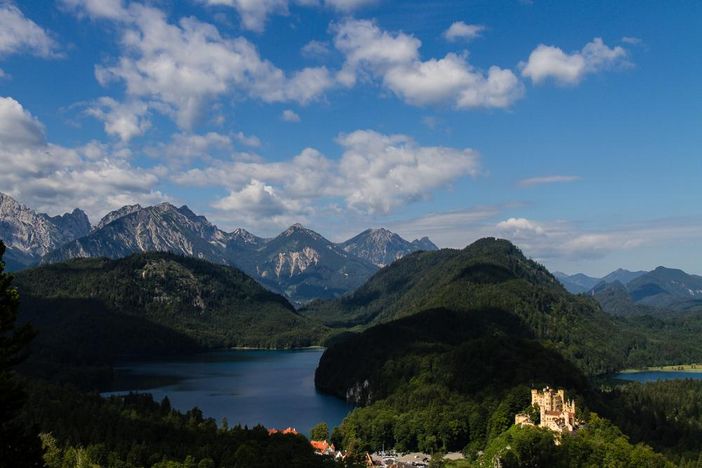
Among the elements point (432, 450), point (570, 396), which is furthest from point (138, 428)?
point (570, 396)

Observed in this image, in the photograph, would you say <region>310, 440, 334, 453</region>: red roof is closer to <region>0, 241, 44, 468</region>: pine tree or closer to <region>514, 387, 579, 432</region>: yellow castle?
<region>514, 387, 579, 432</region>: yellow castle

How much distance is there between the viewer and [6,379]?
101ft

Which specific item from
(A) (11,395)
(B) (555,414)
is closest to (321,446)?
(B) (555,414)

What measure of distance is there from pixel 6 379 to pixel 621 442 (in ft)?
262

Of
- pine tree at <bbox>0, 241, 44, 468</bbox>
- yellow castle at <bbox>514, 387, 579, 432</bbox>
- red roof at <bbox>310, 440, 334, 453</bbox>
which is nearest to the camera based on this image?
pine tree at <bbox>0, 241, 44, 468</bbox>

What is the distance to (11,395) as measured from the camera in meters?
31.1

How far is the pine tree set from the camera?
3092 cm

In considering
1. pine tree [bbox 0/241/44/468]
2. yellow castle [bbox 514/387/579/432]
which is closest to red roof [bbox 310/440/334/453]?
yellow castle [bbox 514/387/579/432]

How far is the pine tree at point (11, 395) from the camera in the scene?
3092 cm

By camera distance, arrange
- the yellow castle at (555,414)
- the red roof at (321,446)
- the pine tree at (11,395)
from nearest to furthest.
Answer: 1. the pine tree at (11,395)
2. the yellow castle at (555,414)
3. the red roof at (321,446)

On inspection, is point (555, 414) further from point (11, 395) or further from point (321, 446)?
point (11, 395)

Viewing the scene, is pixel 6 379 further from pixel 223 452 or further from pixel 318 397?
pixel 318 397

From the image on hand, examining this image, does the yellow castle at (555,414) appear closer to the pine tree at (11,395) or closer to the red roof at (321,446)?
the red roof at (321,446)

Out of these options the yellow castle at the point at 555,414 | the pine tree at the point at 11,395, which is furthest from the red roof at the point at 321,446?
the pine tree at the point at 11,395
